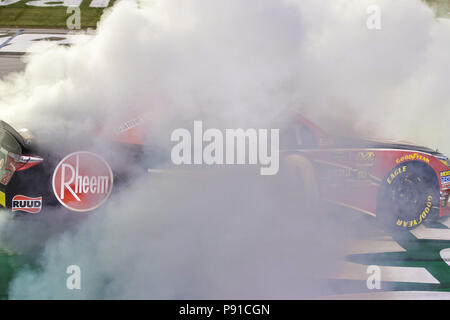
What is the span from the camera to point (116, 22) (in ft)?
12.4

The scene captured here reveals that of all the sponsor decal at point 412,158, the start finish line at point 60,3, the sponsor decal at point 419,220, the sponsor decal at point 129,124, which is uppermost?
the start finish line at point 60,3

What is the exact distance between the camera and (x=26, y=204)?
337 cm

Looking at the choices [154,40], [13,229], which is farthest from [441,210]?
[13,229]

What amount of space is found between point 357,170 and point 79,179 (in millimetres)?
2217

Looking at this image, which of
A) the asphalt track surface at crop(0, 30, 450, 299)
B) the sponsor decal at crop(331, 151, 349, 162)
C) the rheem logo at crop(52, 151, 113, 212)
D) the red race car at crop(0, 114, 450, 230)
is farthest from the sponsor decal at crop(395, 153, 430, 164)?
the rheem logo at crop(52, 151, 113, 212)

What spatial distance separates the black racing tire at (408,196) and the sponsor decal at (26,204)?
2748 millimetres

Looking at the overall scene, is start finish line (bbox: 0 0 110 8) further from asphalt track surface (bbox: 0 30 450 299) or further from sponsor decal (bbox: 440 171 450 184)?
sponsor decal (bbox: 440 171 450 184)

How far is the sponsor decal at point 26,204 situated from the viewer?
3357mm

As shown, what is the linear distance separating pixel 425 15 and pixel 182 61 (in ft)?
8.36

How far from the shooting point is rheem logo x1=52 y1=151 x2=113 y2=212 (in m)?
3.35

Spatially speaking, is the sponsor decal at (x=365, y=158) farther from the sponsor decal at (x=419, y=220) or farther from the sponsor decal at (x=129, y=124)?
the sponsor decal at (x=129, y=124)

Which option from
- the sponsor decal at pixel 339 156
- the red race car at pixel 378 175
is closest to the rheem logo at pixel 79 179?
the red race car at pixel 378 175

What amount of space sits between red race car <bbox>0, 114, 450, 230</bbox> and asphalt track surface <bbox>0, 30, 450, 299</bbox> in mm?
183

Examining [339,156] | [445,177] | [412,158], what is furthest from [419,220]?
[339,156]
